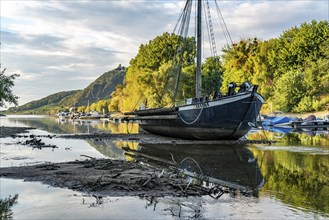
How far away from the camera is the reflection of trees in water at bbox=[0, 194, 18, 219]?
8.60 metres

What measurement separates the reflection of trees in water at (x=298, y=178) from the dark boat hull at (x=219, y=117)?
6.34 metres

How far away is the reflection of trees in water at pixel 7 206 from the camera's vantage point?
28.2ft

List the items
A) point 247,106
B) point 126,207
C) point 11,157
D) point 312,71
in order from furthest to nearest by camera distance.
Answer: point 312,71 < point 247,106 < point 11,157 < point 126,207

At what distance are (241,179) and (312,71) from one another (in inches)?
2328

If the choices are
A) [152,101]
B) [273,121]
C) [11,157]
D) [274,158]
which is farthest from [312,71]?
[11,157]

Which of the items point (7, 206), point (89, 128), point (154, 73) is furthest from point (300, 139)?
point (154, 73)

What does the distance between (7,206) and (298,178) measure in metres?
9.35

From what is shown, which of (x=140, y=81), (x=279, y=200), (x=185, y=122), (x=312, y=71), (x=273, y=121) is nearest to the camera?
(x=279, y=200)

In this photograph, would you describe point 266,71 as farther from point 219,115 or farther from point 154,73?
point 219,115

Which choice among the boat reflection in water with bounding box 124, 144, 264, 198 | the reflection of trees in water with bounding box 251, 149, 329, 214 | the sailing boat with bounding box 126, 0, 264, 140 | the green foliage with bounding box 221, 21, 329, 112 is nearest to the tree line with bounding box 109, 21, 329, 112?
the green foliage with bounding box 221, 21, 329, 112

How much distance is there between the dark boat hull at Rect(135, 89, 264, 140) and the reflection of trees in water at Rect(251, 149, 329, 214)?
6340 millimetres

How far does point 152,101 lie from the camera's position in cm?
7719

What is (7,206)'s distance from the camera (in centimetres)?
941

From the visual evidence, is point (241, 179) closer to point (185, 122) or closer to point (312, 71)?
point (185, 122)
